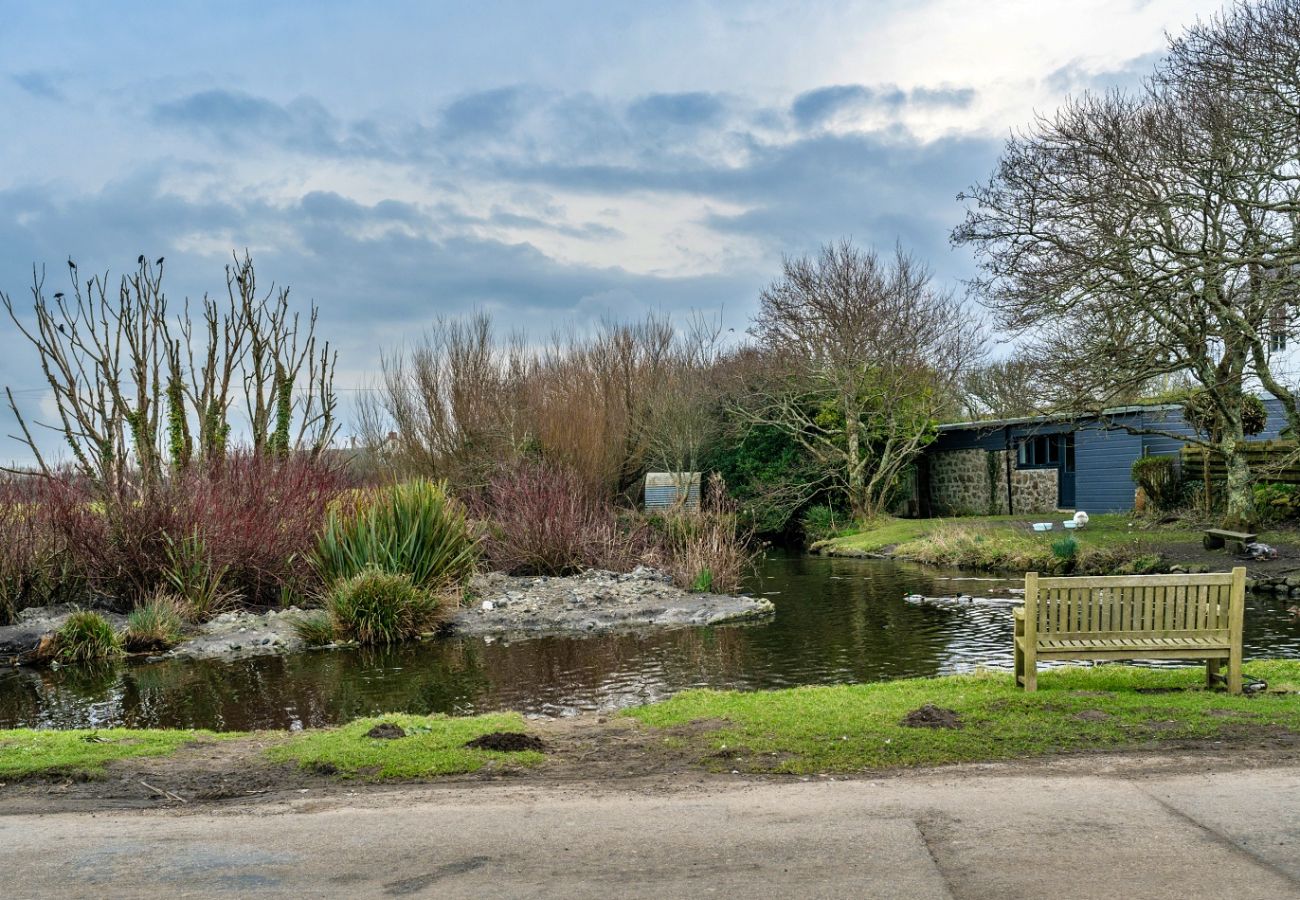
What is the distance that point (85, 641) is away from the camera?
14.5 m

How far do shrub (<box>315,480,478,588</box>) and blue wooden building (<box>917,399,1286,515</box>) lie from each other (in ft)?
59.2

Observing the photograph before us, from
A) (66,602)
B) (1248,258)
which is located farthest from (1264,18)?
(66,602)

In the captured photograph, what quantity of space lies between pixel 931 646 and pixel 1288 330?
1303cm

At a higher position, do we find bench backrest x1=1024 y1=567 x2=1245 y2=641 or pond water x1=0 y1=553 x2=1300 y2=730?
bench backrest x1=1024 y1=567 x2=1245 y2=641

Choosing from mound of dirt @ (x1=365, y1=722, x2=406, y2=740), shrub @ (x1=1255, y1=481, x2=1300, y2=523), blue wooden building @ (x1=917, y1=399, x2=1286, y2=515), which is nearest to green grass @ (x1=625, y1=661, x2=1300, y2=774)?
mound of dirt @ (x1=365, y1=722, x2=406, y2=740)

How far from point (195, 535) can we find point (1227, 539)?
18.9 meters

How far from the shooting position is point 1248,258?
62.4ft

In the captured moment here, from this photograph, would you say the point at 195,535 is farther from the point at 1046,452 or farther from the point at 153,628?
the point at 1046,452

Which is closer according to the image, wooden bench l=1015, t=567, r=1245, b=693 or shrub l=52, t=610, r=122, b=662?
wooden bench l=1015, t=567, r=1245, b=693

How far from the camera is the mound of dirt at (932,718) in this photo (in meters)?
8.02

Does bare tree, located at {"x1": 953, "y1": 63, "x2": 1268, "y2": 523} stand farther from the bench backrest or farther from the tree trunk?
the bench backrest

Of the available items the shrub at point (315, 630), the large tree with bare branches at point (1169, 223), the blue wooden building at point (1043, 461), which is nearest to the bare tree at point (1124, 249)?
the large tree with bare branches at point (1169, 223)

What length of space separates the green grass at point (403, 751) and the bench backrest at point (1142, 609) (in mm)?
4339

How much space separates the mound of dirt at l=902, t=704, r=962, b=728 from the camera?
26.3 feet
